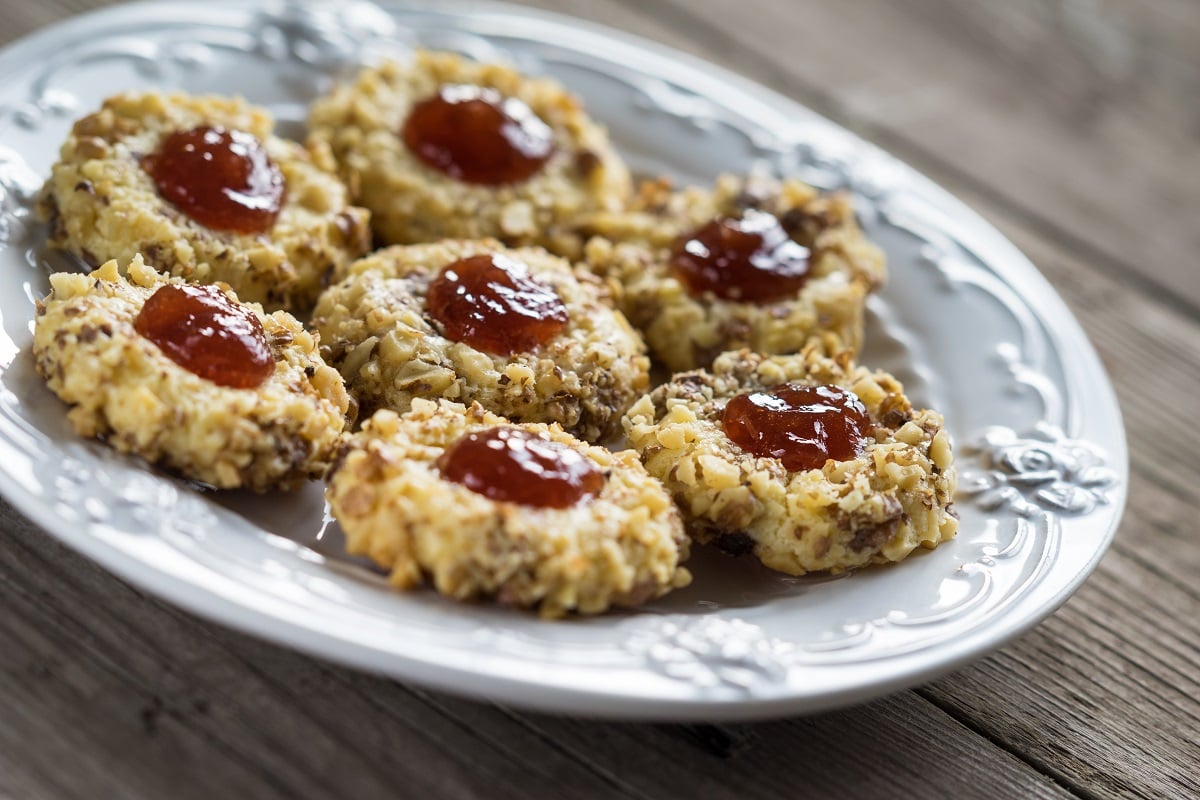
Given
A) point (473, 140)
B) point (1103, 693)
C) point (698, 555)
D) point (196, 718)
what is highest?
point (473, 140)

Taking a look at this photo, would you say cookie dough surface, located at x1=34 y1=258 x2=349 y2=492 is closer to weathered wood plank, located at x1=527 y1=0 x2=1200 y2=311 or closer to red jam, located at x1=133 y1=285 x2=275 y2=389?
red jam, located at x1=133 y1=285 x2=275 y2=389

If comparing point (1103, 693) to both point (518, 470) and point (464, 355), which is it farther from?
point (464, 355)

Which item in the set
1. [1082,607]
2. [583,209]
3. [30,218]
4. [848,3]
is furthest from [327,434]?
[848,3]

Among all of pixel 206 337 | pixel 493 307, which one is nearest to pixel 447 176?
pixel 493 307

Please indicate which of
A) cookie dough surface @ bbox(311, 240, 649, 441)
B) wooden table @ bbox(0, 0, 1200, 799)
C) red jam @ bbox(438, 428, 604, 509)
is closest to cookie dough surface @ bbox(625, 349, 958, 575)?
cookie dough surface @ bbox(311, 240, 649, 441)

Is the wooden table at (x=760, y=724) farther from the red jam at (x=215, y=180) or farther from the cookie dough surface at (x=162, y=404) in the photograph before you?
the red jam at (x=215, y=180)

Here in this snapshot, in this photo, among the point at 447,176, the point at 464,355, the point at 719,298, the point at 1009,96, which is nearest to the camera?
the point at 464,355

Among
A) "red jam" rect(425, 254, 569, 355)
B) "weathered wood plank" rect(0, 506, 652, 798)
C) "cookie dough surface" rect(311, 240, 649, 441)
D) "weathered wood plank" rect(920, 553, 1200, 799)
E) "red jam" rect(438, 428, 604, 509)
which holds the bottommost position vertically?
"weathered wood plank" rect(0, 506, 652, 798)

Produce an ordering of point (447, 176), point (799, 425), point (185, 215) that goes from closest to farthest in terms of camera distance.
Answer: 1. point (799, 425)
2. point (185, 215)
3. point (447, 176)
